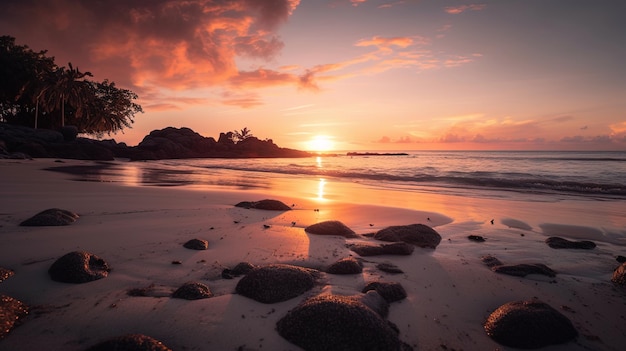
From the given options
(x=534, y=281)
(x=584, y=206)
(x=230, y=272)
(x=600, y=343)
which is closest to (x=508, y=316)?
(x=600, y=343)

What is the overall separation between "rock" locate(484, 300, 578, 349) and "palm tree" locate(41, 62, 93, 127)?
2039 inches

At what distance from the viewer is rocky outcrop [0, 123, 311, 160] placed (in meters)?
27.1

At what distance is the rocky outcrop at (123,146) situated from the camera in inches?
1067

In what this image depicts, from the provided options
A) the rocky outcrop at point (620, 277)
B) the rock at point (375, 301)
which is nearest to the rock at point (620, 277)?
the rocky outcrop at point (620, 277)

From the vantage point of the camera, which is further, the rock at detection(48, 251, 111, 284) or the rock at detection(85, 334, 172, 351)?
the rock at detection(48, 251, 111, 284)

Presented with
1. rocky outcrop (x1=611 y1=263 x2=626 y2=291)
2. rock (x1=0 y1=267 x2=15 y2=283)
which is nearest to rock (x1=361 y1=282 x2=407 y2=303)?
rocky outcrop (x1=611 y1=263 x2=626 y2=291)

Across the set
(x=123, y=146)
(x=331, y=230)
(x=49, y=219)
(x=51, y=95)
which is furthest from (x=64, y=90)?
(x=331, y=230)

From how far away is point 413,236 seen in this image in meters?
5.54

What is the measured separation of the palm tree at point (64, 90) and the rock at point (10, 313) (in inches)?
1922

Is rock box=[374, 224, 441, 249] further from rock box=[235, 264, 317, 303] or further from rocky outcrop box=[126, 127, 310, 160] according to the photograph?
rocky outcrop box=[126, 127, 310, 160]

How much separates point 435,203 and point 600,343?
778cm

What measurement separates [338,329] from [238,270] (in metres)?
1.81

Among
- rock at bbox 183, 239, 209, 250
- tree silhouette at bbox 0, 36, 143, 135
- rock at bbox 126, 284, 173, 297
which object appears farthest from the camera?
tree silhouette at bbox 0, 36, 143, 135

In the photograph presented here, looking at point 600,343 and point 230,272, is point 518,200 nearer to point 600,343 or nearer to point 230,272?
point 600,343
